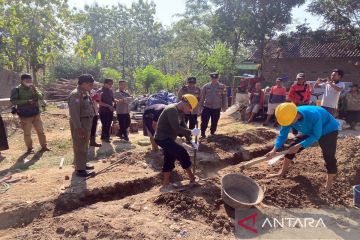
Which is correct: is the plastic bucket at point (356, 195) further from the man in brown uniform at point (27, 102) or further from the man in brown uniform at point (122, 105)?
the man in brown uniform at point (27, 102)

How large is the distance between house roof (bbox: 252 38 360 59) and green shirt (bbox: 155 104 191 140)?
743 inches

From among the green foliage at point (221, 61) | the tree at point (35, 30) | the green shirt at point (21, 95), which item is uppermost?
the tree at point (35, 30)

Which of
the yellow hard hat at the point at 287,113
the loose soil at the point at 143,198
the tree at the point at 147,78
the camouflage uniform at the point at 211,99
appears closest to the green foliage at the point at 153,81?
the tree at the point at 147,78

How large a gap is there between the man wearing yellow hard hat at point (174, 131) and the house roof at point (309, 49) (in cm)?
1878

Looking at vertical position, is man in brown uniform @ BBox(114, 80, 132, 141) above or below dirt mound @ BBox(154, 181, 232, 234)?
above

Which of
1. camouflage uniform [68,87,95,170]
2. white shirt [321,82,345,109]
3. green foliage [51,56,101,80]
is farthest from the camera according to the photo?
green foliage [51,56,101,80]

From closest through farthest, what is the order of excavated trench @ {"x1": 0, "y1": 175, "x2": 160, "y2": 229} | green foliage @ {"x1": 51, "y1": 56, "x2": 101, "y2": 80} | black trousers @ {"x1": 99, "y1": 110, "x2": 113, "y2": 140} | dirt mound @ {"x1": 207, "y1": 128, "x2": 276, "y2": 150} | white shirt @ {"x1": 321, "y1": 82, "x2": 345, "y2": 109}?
excavated trench @ {"x1": 0, "y1": 175, "x2": 160, "y2": 229} → dirt mound @ {"x1": 207, "y1": 128, "x2": 276, "y2": 150} → white shirt @ {"x1": 321, "y1": 82, "x2": 345, "y2": 109} → black trousers @ {"x1": 99, "y1": 110, "x2": 113, "y2": 140} → green foliage @ {"x1": 51, "y1": 56, "x2": 101, "y2": 80}

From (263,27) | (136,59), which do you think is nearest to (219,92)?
(263,27)

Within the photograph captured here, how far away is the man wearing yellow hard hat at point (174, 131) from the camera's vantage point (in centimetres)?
475

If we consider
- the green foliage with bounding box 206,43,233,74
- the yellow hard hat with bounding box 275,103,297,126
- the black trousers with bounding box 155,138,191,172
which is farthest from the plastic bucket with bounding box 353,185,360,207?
the green foliage with bounding box 206,43,233,74

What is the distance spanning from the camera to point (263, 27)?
20.9 meters

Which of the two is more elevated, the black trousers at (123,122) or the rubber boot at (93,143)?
the black trousers at (123,122)

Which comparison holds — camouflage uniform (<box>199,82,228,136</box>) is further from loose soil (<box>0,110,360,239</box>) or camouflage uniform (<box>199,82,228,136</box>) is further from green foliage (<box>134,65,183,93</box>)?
green foliage (<box>134,65,183,93</box>)

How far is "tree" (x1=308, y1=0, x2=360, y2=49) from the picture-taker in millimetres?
16881
